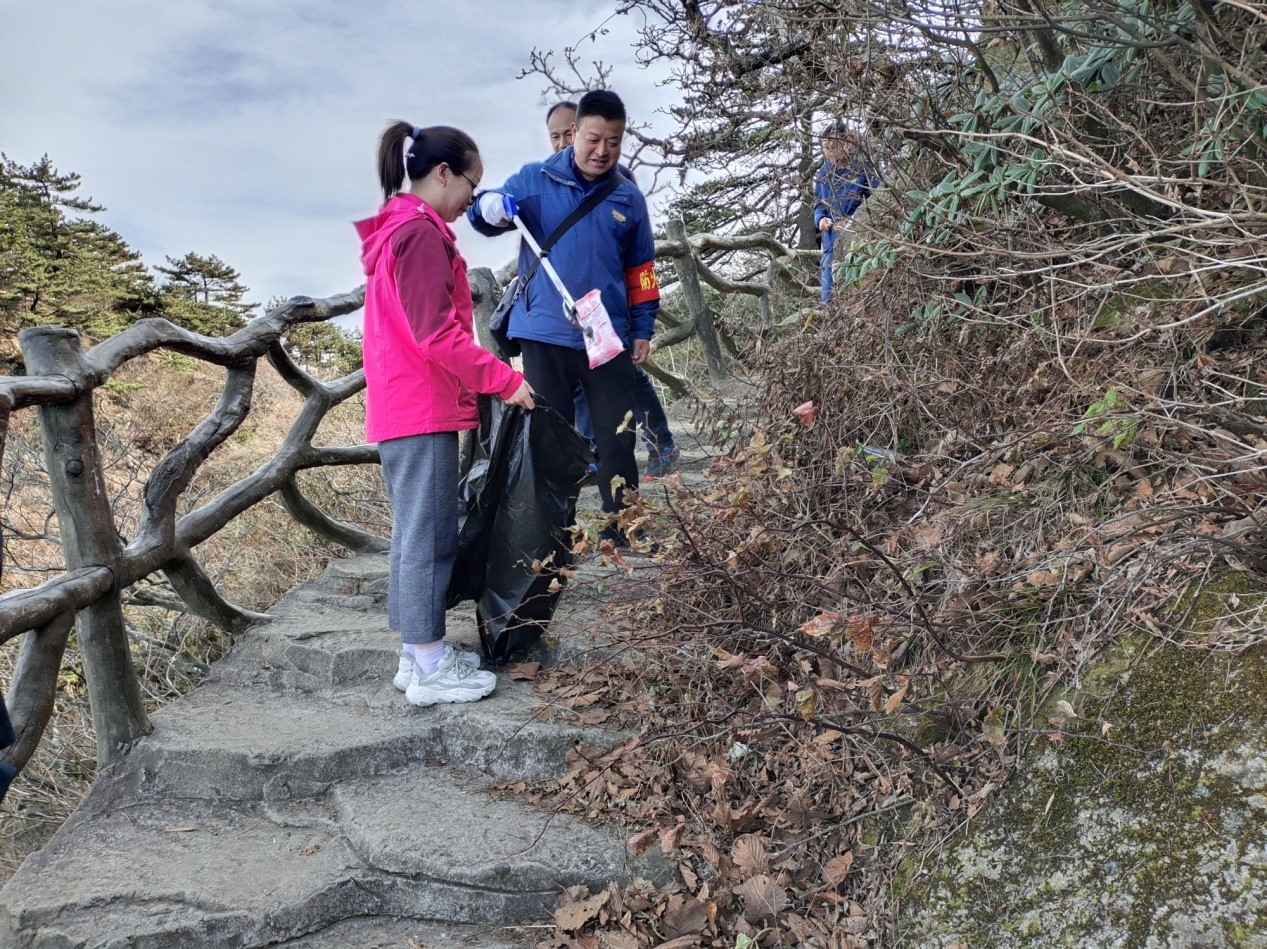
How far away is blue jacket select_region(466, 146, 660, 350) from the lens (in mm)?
3941

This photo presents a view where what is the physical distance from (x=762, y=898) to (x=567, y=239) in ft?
8.88

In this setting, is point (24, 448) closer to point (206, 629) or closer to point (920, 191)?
point (206, 629)

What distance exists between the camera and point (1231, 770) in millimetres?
1998

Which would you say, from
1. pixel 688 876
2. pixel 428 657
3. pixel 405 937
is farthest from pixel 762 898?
pixel 428 657

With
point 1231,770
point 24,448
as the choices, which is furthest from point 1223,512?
point 24,448

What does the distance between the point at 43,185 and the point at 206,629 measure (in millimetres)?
15423

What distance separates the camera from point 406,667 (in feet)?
11.5

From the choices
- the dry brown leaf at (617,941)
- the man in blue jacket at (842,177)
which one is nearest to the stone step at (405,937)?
the dry brown leaf at (617,941)

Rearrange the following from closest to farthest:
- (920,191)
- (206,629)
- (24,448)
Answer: (920,191)
(206,629)
(24,448)

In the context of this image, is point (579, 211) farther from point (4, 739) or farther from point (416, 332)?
point (4, 739)

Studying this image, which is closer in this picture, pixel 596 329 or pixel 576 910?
pixel 576 910

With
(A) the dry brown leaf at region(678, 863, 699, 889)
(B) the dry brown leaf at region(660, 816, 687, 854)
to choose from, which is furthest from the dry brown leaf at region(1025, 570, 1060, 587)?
(A) the dry brown leaf at region(678, 863, 699, 889)

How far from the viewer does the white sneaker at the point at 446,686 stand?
3377 millimetres

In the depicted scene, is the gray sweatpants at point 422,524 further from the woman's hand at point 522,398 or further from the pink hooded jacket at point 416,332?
the woman's hand at point 522,398
